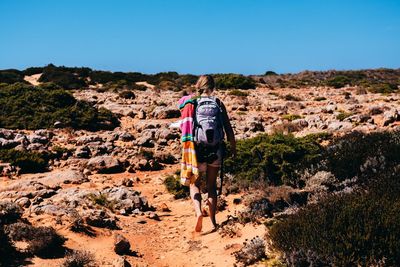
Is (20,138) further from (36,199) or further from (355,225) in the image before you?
(355,225)

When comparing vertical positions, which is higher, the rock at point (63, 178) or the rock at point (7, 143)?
the rock at point (7, 143)

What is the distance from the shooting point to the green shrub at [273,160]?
8.53m

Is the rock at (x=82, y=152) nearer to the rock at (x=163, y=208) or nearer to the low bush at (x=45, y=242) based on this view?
the rock at (x=163, y=208)

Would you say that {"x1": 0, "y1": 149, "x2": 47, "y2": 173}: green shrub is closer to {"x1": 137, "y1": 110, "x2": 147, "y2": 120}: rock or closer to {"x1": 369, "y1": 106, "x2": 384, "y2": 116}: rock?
{"x1": 137, "y1": 110, "x2": 147, "y2": 120}: rock

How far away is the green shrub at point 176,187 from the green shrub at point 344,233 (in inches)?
141

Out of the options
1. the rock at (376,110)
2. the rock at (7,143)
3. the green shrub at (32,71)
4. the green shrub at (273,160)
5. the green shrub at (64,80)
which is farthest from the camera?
the green shrub at (32,71)

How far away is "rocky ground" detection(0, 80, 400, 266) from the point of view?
604 cm

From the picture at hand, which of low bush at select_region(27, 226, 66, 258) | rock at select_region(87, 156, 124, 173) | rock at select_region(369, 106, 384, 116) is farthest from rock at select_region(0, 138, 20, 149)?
rock at select_region(369, 106, 384, 116)

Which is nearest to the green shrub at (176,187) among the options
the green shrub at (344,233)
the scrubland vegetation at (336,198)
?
the scrubland vegetation at (336,198)

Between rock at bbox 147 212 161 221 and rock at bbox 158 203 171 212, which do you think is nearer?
rock at bbox 147 212 161 221

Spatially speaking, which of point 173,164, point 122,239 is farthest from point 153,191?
point 122,239

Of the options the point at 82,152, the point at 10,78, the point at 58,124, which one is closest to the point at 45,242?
the point at 82,152

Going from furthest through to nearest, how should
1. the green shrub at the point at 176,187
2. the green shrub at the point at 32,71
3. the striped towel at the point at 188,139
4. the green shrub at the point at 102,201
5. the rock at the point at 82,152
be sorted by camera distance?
1. the green shrub at the point at 32,71
2. the rock at the point at 82,152
3. the green shrub at the point at 176,187
4. the green shrub at the point at 102,201
5. the striped towel at the point at 188,139

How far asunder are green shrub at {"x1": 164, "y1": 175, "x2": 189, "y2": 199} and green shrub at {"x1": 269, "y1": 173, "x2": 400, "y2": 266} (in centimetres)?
359
